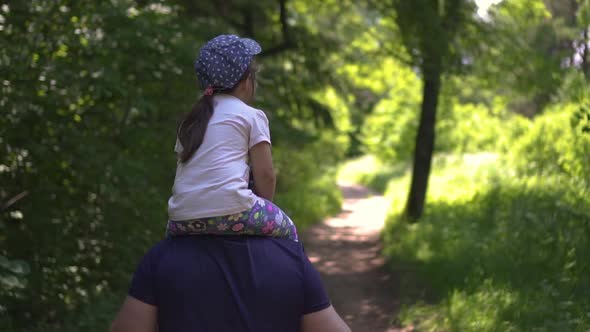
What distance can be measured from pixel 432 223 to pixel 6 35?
26.1 ft

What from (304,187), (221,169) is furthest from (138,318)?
(304,187)

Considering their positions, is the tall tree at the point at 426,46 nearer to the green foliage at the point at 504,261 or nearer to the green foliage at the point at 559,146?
the green foliage at the point at 504,261

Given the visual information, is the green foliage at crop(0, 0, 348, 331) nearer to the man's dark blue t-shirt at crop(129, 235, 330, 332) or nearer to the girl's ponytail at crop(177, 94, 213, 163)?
the man's dark blue t-shirt at crop(129, 235, 330, 332)

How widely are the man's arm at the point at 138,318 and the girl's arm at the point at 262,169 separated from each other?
0.68 metres

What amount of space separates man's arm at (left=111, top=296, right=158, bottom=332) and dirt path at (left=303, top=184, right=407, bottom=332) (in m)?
4.17

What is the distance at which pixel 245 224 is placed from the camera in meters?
2.74

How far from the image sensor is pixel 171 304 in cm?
275

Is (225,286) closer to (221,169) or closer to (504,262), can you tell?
(221,169)

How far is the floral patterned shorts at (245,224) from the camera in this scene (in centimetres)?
271

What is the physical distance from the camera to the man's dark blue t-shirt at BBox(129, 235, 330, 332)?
2.73 m

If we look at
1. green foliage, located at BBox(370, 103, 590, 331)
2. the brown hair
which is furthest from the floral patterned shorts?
green foliage, located at BBox(370, 103, 590, 331)

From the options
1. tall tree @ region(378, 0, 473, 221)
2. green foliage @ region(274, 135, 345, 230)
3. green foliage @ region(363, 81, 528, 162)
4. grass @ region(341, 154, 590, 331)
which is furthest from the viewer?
green foliage @ region(363, 81, 528, 162)

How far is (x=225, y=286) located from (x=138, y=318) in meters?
0.40

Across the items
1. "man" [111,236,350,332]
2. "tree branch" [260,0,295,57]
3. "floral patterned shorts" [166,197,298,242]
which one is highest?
"tree branch" [260,0,295,57]
